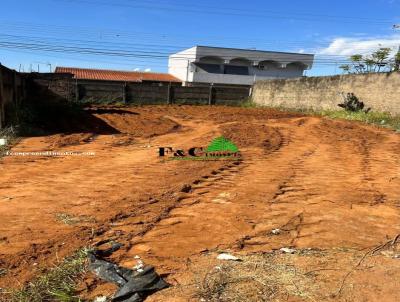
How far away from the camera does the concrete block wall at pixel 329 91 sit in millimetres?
14891

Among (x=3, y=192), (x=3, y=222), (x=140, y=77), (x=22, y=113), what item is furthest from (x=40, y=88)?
(x=140, y=77)

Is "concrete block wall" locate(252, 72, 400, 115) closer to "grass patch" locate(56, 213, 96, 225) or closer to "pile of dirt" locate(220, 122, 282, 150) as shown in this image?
"pile of dirt" locate(220, 122, 282, 150)

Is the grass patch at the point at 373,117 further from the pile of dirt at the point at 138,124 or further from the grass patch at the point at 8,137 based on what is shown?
the grass patch at the point at 8,137

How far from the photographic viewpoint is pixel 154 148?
9.29 metres

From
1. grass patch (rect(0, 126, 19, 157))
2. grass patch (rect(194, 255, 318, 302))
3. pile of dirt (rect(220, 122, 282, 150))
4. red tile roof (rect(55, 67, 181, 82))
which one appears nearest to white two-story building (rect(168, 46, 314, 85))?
red tile roof (rect(55, 67, 181, 82))

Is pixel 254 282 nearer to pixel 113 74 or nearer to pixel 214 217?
pixel 214 217

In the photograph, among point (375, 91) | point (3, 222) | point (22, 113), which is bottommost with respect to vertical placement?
point (3, 222)

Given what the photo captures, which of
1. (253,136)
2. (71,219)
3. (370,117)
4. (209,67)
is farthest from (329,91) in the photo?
(209,67)

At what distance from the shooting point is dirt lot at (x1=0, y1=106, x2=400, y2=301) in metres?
3.15

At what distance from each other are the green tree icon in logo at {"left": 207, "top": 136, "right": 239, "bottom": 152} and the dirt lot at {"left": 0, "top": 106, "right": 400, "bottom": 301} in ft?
1.28

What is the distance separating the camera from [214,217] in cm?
455

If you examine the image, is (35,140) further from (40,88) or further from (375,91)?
(375,91)

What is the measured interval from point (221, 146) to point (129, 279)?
6.36 meters

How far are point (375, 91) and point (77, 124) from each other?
11496 millimetres
